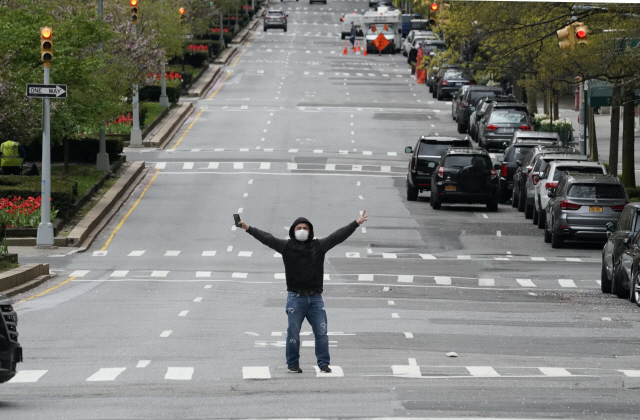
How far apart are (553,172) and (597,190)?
10.9 feet

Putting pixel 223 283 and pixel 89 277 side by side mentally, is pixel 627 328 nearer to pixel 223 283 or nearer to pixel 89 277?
pixel 223 283

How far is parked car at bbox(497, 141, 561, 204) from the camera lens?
132 ft

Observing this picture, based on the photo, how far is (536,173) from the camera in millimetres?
35000

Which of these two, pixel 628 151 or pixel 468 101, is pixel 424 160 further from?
pixel 468 101

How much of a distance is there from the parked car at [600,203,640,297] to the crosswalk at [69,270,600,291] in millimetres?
1194

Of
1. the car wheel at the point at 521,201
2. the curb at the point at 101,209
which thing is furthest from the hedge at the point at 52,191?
the car wheel at the point at 521,201

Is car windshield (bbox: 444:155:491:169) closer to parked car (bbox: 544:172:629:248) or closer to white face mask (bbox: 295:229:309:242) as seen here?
parked car (bbox: 544:172:629:248)

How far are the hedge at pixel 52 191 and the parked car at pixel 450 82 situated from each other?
36253 millimetres

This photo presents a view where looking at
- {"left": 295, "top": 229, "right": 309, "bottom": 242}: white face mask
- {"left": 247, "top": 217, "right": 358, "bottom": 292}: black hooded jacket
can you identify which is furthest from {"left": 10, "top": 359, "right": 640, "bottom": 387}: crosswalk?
{"left": 295, "top": 229, "right": 309, "bottom": 242}: white face mask

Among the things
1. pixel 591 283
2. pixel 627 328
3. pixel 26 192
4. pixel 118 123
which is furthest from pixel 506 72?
pixel 627 328

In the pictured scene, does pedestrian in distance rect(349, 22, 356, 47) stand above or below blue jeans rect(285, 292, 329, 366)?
above

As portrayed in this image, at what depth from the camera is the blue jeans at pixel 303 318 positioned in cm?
1309

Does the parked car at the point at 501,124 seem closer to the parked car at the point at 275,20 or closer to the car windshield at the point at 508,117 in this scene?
the car windshield at the point at 508,117

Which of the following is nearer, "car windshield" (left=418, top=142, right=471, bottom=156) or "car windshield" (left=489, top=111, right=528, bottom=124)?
"car windshield" (left=418, top=142, right=471, bottom=156)
